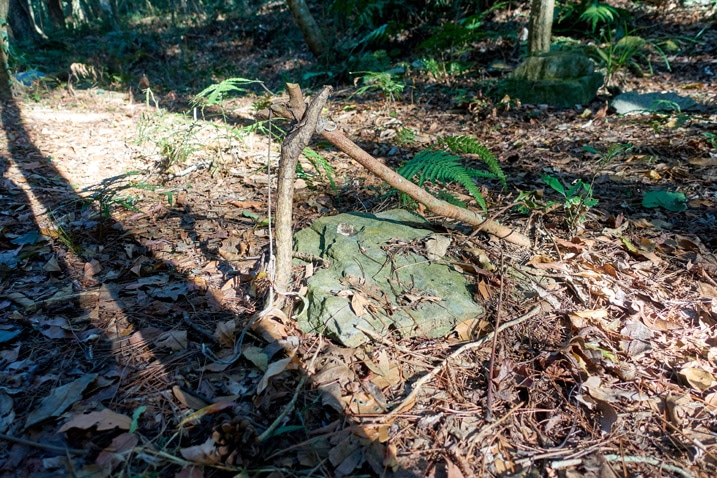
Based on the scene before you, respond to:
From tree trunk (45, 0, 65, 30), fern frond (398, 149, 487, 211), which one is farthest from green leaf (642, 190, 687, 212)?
tree trunk (45, 0, 65, 30)

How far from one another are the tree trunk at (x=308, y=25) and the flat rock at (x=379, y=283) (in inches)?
285

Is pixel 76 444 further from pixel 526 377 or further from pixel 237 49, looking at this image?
pixel 237 49

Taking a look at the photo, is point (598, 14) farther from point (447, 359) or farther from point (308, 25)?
point (447, 359)

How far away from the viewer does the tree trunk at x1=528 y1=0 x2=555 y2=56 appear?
5397mm

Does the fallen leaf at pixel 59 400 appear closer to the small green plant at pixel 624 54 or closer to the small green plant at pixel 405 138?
the small green plant at pixel 405 138

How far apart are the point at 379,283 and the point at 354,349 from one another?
1.40ft

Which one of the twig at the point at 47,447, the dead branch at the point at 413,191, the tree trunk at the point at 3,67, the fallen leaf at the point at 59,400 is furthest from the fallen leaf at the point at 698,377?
the tree trunk at the point at 3,67

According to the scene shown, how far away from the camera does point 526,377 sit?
1.79 metres

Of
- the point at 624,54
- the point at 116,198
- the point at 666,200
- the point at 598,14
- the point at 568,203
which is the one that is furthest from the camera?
the point at 598,14

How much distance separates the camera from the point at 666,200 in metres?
2.96

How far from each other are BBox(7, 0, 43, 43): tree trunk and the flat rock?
1559 centimetres

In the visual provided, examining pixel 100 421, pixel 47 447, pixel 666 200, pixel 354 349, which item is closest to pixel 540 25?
pixel 666 200

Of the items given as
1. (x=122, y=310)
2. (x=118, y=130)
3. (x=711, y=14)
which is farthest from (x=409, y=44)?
(x=122, y=310)

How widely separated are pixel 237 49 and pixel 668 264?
37.0ft
